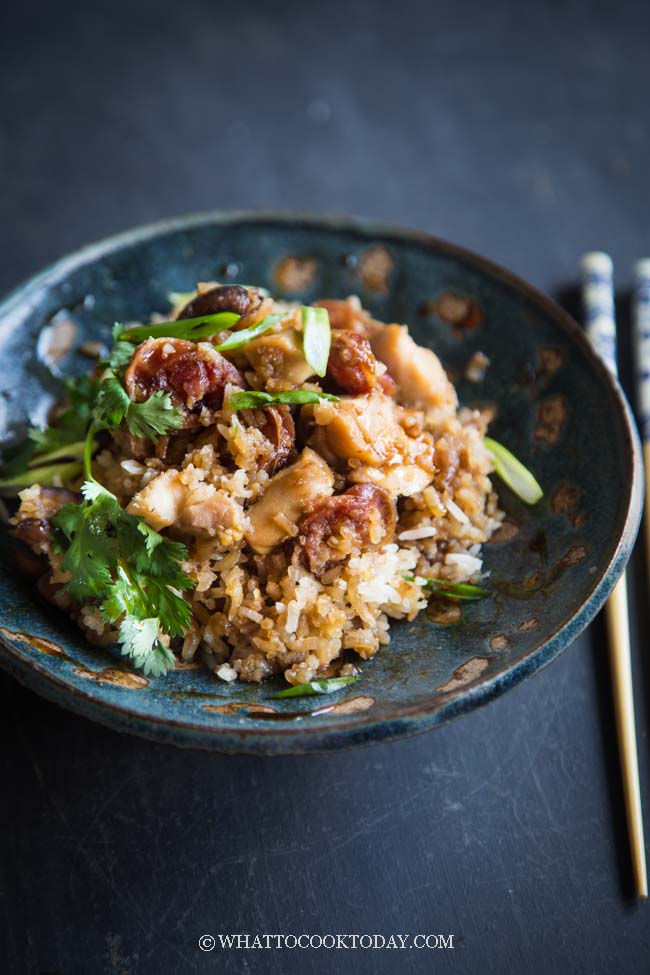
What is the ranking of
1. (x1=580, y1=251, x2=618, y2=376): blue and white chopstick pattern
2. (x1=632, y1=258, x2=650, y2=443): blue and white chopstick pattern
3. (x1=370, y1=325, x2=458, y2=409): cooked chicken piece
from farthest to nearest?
1. (x1=580, y1=251, x2=618, y2=376): blue and white chopstick pattern
2. (x1=632, y1=258, x2=650, y2=443): blue and white chopstick pattern
3. (x1=370, y1=325, x2=458, y2=409): cooked chicken piece

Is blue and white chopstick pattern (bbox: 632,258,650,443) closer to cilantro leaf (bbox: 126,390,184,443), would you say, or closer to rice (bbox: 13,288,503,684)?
rice (bbox: 13,288,503,684)

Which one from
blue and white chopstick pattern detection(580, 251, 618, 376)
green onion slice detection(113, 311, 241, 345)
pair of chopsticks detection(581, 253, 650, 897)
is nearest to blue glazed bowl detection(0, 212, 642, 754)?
pair of chopsticks detection(581, 253, 650, 897)

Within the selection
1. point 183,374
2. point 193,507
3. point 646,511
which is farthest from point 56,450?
point 646,511

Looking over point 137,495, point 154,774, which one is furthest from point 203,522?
point 154,774

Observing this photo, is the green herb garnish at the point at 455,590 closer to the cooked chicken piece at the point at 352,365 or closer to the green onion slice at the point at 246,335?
Result: the cooked chicken piece at the point at 352,365

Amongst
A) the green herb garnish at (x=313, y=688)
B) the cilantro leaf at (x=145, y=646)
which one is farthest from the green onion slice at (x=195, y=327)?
the green herb garnish at (x=313, y=688)

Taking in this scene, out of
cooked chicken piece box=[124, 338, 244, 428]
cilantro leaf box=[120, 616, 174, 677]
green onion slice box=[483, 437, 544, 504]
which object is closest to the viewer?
A: cilantro leaf box=[120, 616, 174, 677]
